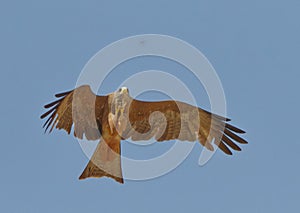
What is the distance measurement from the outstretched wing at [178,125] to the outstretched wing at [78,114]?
552 millimetres

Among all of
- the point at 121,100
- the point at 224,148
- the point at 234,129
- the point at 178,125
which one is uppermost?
the point at 121,100

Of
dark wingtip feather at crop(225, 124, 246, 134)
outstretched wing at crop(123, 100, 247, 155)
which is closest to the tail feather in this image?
outstretched wing at crop(123, 100, 247, 155)

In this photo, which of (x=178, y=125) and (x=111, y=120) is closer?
(x=111, y=120)

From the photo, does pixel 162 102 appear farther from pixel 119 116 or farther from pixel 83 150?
pixel 83 150

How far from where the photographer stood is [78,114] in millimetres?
9664

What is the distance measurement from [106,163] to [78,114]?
3.44 ft

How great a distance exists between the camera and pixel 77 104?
9.50 m

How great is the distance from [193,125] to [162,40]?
1654 millimetres

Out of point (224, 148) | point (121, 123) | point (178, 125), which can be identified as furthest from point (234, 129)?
point (121, 123)

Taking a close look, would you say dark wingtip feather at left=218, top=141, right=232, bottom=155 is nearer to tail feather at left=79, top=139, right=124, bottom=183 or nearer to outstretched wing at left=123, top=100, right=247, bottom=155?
outstretched wing at left=123, top=100, right=247, bottom=155

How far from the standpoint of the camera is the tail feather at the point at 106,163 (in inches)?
362

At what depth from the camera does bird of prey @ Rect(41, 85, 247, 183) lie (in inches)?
368

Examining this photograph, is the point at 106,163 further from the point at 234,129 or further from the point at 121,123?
the point at 234,129

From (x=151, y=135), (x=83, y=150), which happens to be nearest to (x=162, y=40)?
(x=151, y=135)
